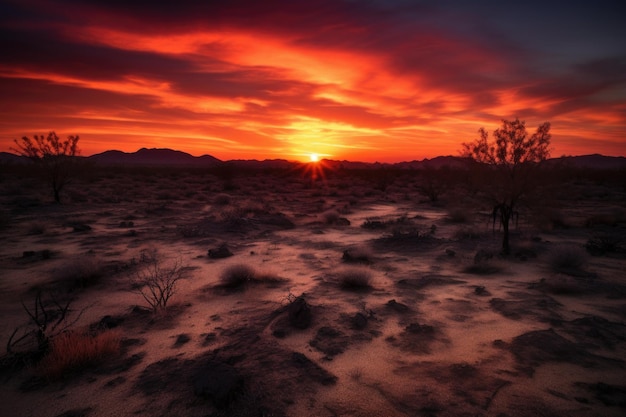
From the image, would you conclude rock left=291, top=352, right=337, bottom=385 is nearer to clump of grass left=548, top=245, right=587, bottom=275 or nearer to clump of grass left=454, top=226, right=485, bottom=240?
clump of grass left=548, top=245, right=587, bottom=275

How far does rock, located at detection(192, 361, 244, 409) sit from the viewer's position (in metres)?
3.74

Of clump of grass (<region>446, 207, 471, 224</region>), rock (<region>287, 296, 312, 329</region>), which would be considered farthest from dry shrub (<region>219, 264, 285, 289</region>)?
clump of grass (<region>446, 207, 471, 224</region>)

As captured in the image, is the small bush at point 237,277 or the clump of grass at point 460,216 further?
the clump of grass at point 460,216

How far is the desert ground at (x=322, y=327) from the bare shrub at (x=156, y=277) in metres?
0.10

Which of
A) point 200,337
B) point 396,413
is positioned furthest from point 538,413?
point 200,337

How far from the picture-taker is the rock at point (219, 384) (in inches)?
147

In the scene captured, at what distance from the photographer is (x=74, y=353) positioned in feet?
14.9

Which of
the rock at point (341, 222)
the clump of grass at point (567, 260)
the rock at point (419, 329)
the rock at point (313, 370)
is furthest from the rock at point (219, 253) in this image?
the clump of grass at point (567, 260)

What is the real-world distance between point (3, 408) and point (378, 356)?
474cm

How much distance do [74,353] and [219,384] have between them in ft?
7.58

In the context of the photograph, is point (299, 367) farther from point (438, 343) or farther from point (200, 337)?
point (438, 343)

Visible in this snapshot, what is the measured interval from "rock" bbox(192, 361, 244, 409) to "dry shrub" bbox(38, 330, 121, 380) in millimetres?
1650

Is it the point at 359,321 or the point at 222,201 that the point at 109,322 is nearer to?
the point at 359,321

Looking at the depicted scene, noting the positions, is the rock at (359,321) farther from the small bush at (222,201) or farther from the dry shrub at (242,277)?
the small bush at (222,201)
